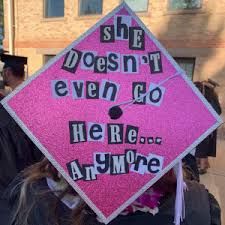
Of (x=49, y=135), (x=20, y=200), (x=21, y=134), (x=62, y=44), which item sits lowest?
(x=62, y=44)

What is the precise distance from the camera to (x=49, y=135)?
1.21 m

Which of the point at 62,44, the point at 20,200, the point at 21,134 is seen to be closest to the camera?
the point at 20,200

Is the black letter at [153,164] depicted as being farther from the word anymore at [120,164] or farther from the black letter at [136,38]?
the black letter at [136,38]

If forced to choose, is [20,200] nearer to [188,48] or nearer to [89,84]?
[89,84]

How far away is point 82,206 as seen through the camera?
1.21 meters

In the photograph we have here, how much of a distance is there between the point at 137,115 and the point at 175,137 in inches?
6.1

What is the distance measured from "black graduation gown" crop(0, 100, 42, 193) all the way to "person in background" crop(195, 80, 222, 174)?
3193mm

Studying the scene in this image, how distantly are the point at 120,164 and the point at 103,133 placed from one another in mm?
125

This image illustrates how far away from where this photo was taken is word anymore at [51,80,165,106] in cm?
121

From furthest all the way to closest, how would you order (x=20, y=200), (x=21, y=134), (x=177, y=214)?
1. (x=21, y=134)
2. (x=20, y=200)
3. (x=177, y=214)

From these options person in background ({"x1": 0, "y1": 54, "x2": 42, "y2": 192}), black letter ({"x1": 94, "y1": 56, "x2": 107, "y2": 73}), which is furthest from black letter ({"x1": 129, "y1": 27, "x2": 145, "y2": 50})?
person in background ({"x1": 0, "y1": 54, "x2": 42, "y2": 192})

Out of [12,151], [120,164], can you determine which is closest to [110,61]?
[120,164]

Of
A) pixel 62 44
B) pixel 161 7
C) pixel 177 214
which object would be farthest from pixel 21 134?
pixel 62 44

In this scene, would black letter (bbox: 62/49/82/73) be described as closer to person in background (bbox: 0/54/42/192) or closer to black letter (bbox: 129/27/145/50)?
black letter (bbox: 129/27/145/50)
